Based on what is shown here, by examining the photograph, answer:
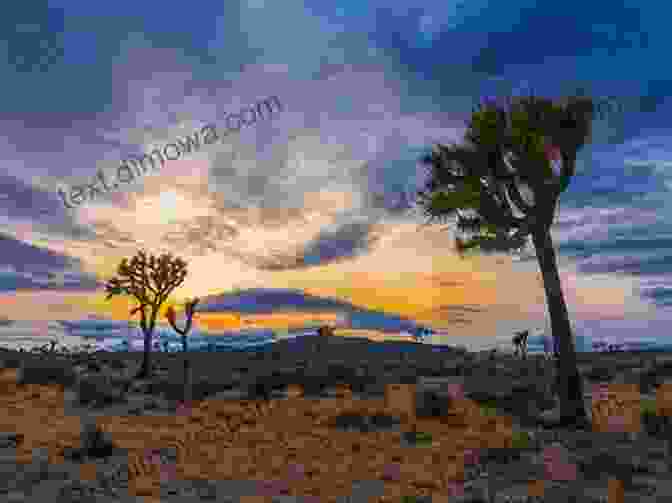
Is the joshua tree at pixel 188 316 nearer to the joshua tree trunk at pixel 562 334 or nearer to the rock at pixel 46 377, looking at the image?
the rock at pixel 46 377

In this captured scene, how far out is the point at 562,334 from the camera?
46.9ft

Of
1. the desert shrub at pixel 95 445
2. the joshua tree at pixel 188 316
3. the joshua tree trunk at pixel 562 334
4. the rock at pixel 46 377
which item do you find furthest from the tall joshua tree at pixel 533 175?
the rock at pixel 46 377

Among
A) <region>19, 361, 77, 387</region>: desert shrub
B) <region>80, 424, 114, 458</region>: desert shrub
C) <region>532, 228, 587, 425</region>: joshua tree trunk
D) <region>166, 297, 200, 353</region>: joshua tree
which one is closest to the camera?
<region>80, 424, 114, 458</region>: desert shrub

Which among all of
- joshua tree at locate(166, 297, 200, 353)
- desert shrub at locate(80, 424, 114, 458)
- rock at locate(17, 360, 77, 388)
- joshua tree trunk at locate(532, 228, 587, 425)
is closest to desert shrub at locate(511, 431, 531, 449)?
joshua tree trunk at locate(532, 228, 587, 425)

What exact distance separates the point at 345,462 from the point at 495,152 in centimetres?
807

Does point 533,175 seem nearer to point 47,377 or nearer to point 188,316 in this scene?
point 188,316

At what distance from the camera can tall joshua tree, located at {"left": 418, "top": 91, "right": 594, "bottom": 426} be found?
14.2 meters

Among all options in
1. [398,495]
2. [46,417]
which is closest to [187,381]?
[46,417]

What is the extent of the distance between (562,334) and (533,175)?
12.5 feet

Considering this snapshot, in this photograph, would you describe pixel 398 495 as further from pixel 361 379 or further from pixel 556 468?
pixel 361 379

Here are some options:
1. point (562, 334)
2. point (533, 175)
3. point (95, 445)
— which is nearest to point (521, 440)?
point (562, 334)

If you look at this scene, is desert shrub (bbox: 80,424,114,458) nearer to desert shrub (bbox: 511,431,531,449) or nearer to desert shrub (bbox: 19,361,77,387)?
desert shrub (bbox: 511,431,531,449)

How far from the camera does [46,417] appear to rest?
59.7 feet

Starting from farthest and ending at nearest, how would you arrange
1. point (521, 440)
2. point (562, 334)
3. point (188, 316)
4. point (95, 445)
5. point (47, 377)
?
point (47, 377)
point (188, 316)
point (562, 334)
point (521, 440)
point (95, 445)
